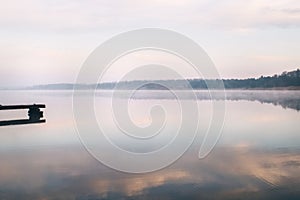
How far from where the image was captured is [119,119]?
18922 mm

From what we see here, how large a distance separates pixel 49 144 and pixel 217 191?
11287 mm

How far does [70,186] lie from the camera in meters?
11.6

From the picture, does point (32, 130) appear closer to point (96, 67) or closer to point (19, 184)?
point (19, 184)

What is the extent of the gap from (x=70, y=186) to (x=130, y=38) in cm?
453

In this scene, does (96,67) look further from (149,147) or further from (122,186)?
(149,147)

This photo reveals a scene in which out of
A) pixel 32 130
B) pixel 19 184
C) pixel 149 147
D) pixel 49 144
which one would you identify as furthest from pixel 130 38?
pixel 32 130

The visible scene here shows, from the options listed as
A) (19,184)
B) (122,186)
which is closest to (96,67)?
(122,186)

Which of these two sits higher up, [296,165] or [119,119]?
[119,119]

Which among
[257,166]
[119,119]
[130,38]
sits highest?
[130,38]

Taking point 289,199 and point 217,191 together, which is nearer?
point 289,199

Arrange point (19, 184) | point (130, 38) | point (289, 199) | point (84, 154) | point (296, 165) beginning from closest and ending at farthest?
point (289, 199)
point (130, 38)
point (19, 184)
point (296, 165)
point (84, 154)

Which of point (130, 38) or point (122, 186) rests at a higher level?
point (130, 38)

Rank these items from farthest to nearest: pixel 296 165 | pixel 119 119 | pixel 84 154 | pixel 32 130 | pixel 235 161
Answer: pixel 32 130, pixel 119 119, pixel 84 154, pixel 235 161, pixel 296 165

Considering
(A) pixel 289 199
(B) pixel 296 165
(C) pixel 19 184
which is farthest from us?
(B) pixel 296 165
